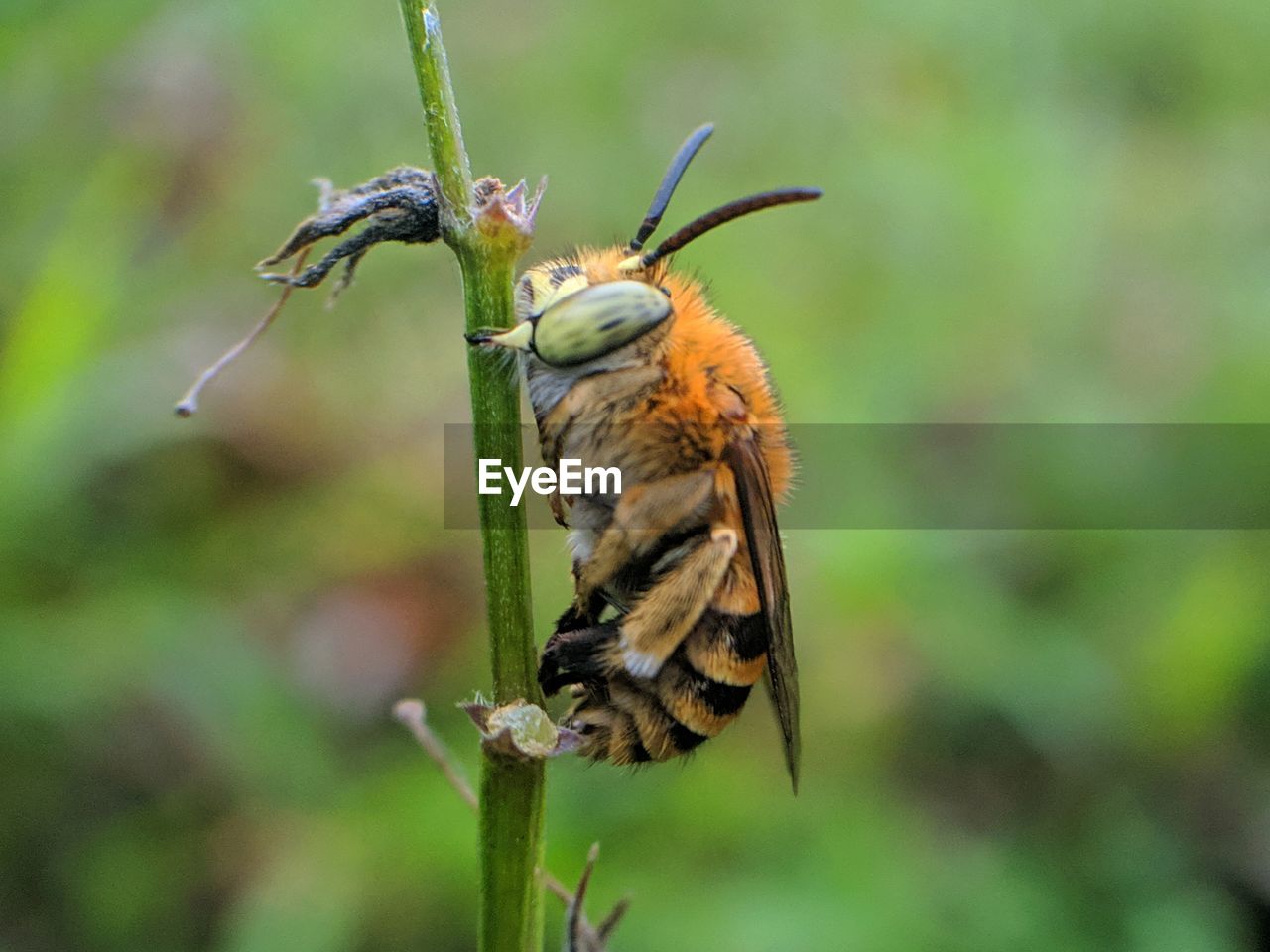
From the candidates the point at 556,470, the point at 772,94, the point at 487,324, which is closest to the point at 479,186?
the point at 487,324

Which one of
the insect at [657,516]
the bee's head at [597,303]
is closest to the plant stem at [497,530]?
the bee's head at [597,303]

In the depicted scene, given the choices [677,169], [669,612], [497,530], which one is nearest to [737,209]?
[677,169]

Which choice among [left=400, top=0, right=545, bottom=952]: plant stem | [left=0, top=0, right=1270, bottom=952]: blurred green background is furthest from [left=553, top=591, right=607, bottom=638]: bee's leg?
[left=0, top=0, right=1270, bottom=952]: blurred green background

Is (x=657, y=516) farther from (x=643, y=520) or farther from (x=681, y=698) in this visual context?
(x=681, y=698)

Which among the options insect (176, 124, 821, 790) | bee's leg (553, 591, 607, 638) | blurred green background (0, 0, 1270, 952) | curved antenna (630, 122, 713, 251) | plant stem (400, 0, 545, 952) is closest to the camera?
plant stem (400, 0, 545, 952)

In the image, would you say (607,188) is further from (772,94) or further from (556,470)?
(556,470)

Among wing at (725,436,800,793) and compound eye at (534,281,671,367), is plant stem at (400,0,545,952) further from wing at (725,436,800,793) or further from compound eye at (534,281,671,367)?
wing at (725,436,800,793)

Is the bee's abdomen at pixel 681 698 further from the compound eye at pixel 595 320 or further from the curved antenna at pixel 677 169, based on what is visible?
the curved antenna at pixel 677 169
